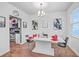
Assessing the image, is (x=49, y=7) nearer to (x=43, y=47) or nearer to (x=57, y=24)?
(x=57, y=24)

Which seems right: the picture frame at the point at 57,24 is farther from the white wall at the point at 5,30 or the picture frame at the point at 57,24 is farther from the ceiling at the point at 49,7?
the white wall at the point at 5,30

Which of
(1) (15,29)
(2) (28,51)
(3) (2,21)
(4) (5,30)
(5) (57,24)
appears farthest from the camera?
(1) (15,29)

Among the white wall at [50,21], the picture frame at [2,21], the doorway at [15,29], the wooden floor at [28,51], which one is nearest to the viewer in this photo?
the picture frame at [2,21]

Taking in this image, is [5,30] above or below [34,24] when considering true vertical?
below

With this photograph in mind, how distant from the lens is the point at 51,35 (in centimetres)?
376

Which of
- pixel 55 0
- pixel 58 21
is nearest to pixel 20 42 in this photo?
pixel 58 21

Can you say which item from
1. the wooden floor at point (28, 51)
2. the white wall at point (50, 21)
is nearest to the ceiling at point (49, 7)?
the white wall at point (50, 21)

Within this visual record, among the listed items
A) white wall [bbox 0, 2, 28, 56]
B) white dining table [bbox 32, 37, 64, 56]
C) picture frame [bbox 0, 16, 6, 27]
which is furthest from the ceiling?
white dining table [bbox 32, 37, 64, 56]

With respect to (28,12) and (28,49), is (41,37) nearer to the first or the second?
(28,49)

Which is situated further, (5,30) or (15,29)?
(15,29)

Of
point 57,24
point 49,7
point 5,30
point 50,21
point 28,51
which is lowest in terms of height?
point 28,51

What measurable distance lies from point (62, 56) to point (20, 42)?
195cm

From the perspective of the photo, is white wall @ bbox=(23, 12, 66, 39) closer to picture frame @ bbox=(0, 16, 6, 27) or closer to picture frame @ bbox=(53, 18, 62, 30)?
picture frame @ bbox=(53, 18, 62, 30)

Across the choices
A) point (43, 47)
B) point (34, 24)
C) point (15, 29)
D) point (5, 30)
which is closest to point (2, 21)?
point (5, 30)
